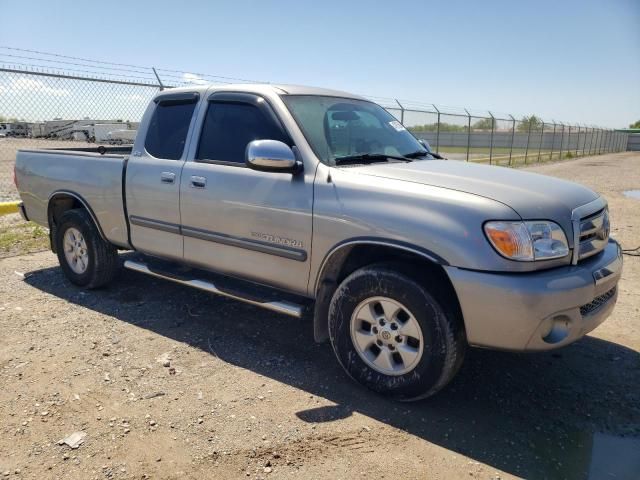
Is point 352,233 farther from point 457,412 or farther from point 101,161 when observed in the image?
point 101,161

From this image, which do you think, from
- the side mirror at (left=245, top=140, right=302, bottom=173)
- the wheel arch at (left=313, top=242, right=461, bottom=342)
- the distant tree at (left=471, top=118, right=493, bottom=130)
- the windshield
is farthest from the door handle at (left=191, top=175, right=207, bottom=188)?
the distant tree at (left=471, top=118, right=493, bottom=130)

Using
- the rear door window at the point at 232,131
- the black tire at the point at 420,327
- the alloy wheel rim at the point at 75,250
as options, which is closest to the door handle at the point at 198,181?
the rear door window at the point at 232,131

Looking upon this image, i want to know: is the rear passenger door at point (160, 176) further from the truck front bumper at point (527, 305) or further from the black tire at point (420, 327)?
the truck front bumper at point (527, 305)

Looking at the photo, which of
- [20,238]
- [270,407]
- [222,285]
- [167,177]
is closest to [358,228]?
[270,407]

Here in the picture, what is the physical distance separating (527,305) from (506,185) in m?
0.81

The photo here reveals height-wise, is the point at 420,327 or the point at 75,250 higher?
the point at 420,327

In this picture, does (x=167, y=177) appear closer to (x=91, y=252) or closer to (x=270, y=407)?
(x=91, y=252)

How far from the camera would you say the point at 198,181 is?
3965mm

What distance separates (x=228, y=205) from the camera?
3785 mm

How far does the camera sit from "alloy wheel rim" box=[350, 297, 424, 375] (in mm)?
3082

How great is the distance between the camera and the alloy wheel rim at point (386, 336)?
10.1 feet

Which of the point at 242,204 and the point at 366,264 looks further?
the point at 242,204

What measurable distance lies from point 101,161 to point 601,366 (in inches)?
176

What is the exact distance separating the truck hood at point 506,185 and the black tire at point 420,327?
2.01ft
